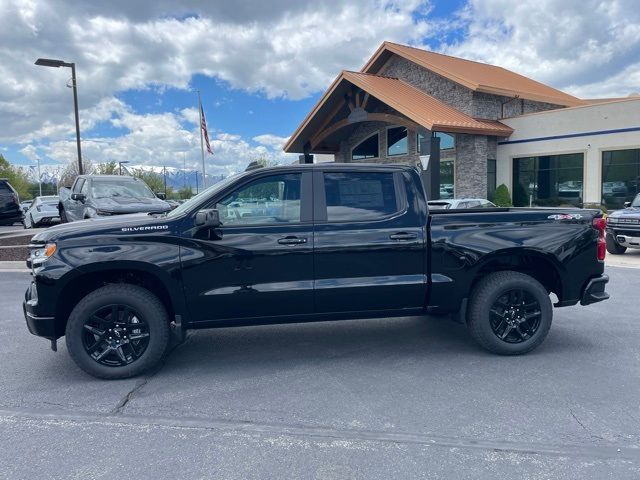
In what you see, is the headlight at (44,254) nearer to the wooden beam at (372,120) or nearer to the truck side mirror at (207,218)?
the truck side mirror at (207,218)

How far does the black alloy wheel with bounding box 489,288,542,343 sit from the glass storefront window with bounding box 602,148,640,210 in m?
17.4

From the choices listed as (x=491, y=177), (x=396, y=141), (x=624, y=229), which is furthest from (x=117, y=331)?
(x=396, y=141)

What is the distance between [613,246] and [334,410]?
10.9 metres

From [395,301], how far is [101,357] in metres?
2.67

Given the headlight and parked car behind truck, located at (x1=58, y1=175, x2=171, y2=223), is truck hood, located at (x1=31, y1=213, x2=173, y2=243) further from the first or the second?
parked car behind truck, located at (x1=58, y1=175, x2=171, y2=223)

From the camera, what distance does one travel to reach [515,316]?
507 centimetres

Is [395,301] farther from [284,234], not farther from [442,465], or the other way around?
[442,465]

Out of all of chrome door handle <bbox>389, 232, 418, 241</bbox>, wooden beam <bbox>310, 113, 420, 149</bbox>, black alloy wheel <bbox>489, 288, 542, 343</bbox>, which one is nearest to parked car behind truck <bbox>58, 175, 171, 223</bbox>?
chrome door handle <bbox>389, 232, 418, 241</bbox>

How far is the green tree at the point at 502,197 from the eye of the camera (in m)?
21.9

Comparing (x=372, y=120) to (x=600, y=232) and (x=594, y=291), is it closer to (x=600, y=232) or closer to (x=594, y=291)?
(x=600, y=232)

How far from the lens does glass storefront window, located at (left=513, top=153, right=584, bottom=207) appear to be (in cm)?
2150

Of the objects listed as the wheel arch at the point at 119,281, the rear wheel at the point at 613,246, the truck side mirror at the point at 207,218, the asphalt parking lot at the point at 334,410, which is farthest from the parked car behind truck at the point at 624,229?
the wheel arch at the point at 119,281

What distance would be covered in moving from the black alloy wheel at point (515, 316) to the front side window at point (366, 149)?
76.8 feet

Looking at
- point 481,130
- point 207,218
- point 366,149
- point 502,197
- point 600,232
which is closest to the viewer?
point 207,218
